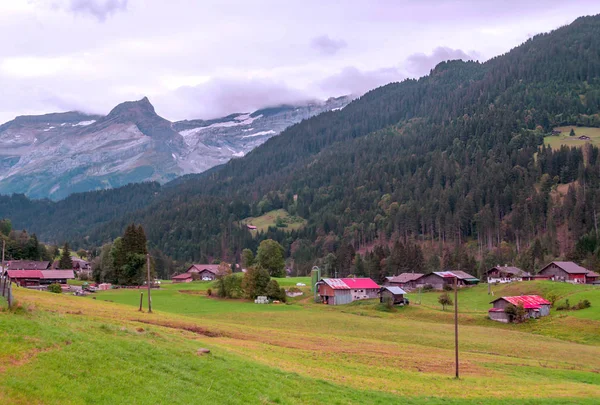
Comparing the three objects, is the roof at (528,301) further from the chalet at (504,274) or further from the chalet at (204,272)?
the chalet at (204,272)

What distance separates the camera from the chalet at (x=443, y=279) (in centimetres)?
12638

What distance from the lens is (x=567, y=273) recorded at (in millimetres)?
115500

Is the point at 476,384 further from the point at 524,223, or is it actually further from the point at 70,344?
the point at 524,223

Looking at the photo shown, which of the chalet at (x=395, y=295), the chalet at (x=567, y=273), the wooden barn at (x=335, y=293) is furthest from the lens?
the chalet at (x=567, y=273)

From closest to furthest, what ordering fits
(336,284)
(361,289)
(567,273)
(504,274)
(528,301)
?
(528,301) → (336,284) → (361,289) → (567,273) → (504,274)

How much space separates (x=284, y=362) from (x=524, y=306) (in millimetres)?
60394

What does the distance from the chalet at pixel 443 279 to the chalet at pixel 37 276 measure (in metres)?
81.8

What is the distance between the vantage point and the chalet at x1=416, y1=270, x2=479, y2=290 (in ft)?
415

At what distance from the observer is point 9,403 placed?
1744 centimetres

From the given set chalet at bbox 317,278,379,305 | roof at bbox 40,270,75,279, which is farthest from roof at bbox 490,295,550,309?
roof at bbox 40,270,75,279

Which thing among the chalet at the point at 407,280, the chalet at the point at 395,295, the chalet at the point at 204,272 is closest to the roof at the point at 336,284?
the chalet at the point at 395,295

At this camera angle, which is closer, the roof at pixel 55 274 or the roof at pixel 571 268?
the roof at pixel 571 268

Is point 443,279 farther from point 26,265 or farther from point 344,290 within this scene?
point 26,265

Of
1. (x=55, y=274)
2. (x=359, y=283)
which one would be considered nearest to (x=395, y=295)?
(x=359, y=283)
